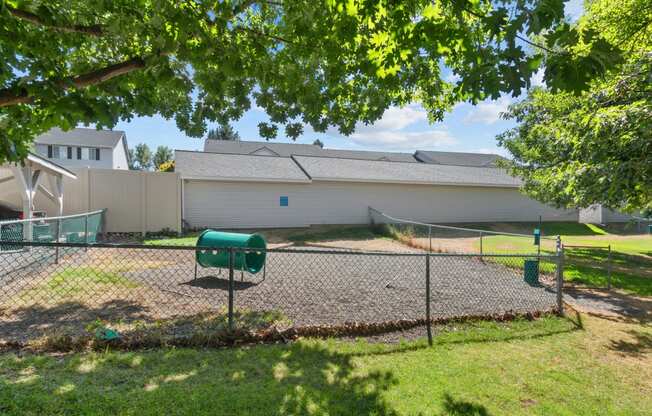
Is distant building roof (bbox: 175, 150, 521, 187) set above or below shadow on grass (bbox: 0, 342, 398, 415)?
above

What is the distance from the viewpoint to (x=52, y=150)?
37344 mm

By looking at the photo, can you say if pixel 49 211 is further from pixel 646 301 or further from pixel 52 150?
pixel 52 150

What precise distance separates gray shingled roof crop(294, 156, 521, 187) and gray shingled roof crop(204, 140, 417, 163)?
13.1 meters

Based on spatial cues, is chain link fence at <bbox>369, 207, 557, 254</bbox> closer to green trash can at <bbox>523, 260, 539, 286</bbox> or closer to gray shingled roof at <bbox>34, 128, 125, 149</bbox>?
A: green trash can at <bbox>523, 260, 539, 286</bbox>

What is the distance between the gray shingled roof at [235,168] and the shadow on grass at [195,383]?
1281cm

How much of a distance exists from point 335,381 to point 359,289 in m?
3.74

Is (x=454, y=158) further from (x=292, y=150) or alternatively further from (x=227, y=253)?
(x=227, y=253)

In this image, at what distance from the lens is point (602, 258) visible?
13.1 metres

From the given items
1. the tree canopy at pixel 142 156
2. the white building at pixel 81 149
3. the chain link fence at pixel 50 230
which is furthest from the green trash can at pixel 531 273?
the tree canopy at pixel 142 156

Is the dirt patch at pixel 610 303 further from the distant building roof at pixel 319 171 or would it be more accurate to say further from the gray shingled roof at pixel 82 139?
the gray shingled roof at pixel 82 139

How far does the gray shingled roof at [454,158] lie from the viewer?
38719 mm

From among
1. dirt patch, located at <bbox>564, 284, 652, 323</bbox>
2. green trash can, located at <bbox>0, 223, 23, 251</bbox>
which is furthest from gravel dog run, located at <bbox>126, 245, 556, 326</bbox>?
green trash can, located at <bbox>0, 223, 23, 251</bbox>

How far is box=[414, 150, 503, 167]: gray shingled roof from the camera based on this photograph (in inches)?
1524

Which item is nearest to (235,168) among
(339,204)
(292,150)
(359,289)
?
(339,204)
